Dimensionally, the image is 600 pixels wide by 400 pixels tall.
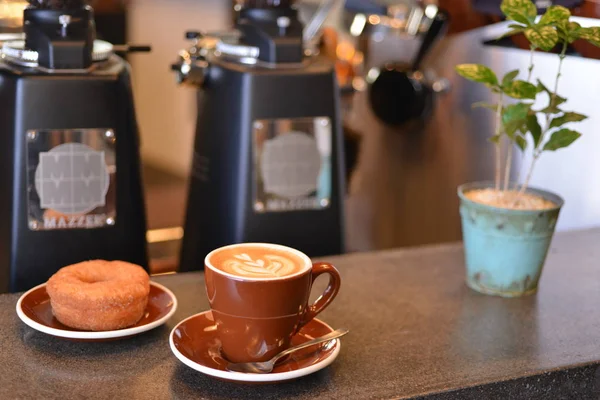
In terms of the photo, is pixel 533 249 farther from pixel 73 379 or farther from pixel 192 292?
pixel 73 379

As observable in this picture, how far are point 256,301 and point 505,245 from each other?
0.40 metres

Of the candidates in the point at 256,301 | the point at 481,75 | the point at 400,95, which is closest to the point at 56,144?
the point at 256,301

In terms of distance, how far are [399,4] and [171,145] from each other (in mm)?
1316

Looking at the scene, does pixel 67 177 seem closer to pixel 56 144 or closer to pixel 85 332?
pixel 56 144

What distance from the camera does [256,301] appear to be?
0.75m

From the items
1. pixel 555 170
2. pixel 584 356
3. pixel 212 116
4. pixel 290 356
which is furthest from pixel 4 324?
pixel 555 170

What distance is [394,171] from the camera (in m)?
1.82

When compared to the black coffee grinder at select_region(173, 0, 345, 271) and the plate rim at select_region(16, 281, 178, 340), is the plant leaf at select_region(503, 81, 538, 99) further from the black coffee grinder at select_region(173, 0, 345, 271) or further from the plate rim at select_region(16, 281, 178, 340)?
the plate rim at select_region(16, 281, 178, 340)

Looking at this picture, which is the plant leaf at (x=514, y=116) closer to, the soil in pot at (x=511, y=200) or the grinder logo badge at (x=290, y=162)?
the soil in pot at (x=511, y=200)

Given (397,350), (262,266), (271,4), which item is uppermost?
(271,4)

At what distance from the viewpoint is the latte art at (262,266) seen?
2.52ft

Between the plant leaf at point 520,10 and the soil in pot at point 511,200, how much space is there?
22cm

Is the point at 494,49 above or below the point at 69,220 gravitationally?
above

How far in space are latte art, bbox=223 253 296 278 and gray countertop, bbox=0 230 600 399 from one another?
0.11m
